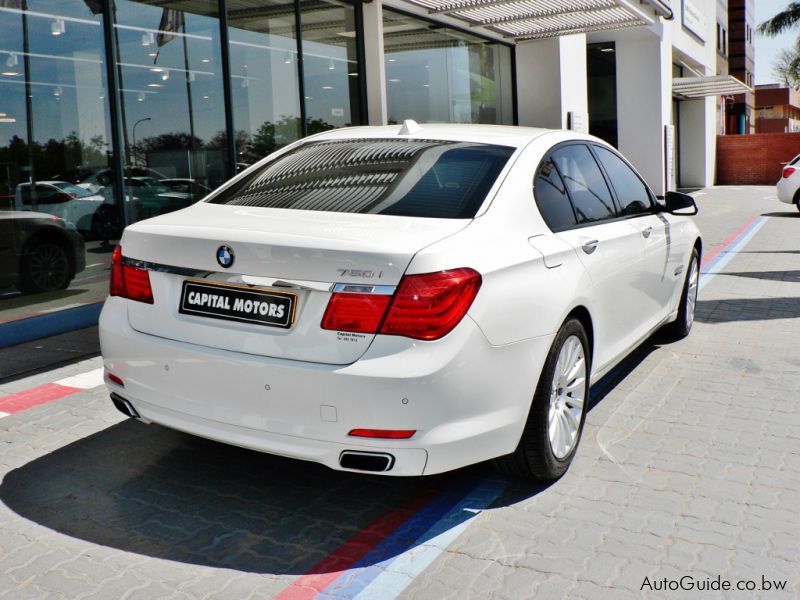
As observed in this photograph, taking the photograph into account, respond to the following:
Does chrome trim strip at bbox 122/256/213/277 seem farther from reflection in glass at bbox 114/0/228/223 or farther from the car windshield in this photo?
reflection in glass at bbox 114/0/228/223

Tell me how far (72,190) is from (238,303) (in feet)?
17.7

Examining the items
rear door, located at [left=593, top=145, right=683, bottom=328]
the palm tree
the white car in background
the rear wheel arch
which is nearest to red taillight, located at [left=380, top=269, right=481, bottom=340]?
the rear wheel arch

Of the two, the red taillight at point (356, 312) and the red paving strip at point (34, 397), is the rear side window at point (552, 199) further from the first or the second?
the red paving strip at point (34, 397)

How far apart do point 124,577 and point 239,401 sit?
765mm

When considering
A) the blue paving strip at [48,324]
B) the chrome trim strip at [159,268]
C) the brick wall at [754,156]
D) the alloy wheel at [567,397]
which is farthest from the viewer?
the brick wall at [754,156]

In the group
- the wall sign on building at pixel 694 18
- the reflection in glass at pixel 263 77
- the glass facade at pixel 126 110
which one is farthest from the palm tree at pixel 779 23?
the reflection in glass at pixel 263 77

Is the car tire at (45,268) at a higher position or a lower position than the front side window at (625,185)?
lower

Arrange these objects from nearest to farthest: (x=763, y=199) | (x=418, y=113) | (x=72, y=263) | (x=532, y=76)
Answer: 1. (x=72, y=263)
2. (x=418, y=113)
3. (x=532, y=76)
4. (x=763, y=199)

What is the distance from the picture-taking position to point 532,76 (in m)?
18.2

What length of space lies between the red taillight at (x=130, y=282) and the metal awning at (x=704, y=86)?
28.0 meters

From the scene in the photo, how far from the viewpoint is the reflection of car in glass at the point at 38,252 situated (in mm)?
7578

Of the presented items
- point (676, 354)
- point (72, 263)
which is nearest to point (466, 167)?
point (676, 354)

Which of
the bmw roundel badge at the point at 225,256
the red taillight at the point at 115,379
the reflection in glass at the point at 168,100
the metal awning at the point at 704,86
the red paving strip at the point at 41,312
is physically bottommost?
the red paving strip at the point at 41,312

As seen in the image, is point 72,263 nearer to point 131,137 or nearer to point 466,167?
point 131,137
